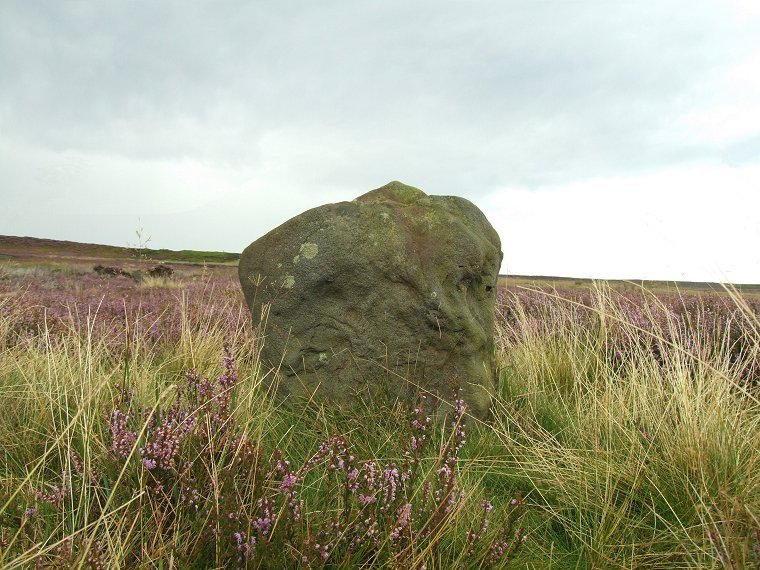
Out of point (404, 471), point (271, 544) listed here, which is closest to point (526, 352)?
point (404, 471)

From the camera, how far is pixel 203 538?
2064 mm

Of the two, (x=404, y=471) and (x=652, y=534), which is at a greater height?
(x=404, y=471)

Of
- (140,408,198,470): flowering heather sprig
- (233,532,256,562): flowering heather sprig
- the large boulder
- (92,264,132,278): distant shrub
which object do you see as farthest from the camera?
(92,264,132,278): distant shrub

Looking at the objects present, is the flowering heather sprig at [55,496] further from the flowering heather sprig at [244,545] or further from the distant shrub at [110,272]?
the distant shrub at [110,272]

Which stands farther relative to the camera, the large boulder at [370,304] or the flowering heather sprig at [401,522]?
the large boulder at [370,304]

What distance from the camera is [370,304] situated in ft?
12.4

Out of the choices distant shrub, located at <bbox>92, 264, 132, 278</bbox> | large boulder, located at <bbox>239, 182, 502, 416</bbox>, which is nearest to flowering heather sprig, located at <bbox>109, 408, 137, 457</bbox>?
large boulder, located at <bbox>239, 182, 502, 416</bbox>

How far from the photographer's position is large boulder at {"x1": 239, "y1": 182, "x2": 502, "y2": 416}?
375cm

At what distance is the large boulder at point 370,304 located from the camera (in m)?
3.75

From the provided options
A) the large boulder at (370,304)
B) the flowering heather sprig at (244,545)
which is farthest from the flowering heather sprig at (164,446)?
the large boulder at (370,304)

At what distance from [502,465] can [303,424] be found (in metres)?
1.28

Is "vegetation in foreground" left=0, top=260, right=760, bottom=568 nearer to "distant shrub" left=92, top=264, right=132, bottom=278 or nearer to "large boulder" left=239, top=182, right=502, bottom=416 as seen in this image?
"large boulder" left=239, top=182, right=502, bottom=416

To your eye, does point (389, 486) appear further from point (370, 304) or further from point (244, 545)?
point (370, 304)

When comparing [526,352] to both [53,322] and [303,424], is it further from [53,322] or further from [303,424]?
[53,322]
